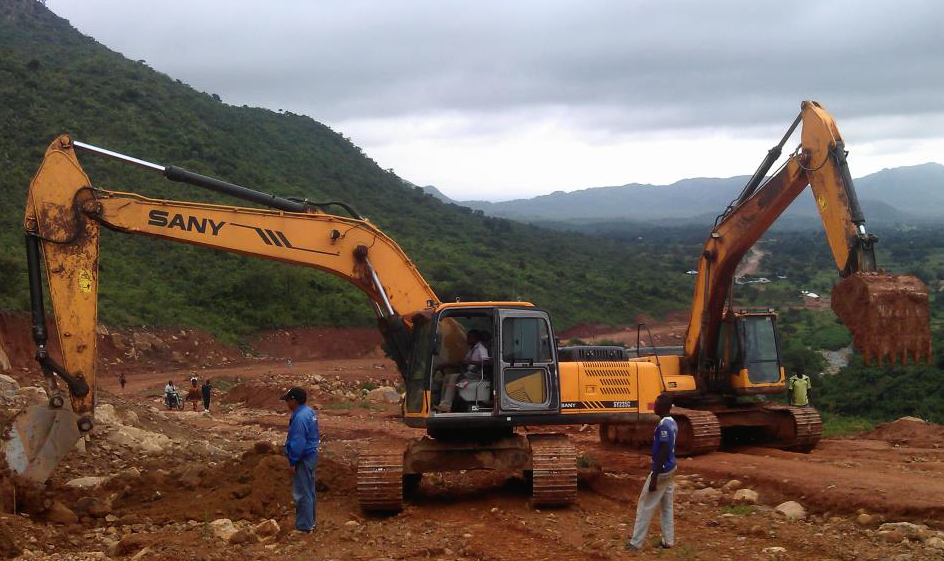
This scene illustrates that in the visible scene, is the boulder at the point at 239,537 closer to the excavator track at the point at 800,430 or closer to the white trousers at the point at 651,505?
the white trousers at the point at 651,505

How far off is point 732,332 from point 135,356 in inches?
966

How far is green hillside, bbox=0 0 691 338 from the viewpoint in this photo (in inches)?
1633

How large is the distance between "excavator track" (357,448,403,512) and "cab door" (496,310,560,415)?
1473mm

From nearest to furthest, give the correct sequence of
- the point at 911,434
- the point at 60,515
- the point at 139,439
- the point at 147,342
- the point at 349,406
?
the point at 60,515
the point at 139,439
the point at 911,434
the point at 349,406
the point at 147,342

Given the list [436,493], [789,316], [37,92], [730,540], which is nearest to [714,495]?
[730,540]

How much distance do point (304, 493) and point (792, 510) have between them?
215 inches

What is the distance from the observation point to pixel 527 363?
11266 millimetres

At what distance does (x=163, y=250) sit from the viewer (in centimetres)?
4456

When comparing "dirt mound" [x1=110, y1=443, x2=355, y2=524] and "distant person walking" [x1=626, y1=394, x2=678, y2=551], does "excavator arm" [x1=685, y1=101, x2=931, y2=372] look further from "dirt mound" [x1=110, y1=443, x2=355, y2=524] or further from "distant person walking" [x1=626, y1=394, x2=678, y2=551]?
"dirt mound" [x1=110, y1=443, x2=355, y2=524]

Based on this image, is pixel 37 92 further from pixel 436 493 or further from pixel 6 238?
pixel 436 493

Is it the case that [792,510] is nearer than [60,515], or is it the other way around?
[60,515]

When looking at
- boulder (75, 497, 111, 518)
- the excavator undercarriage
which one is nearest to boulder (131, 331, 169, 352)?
boulder (75, 497, 111, 518)

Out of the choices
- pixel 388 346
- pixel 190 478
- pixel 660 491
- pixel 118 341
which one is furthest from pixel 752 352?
pixel 118 341

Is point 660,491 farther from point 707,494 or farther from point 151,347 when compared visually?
point 151,347
